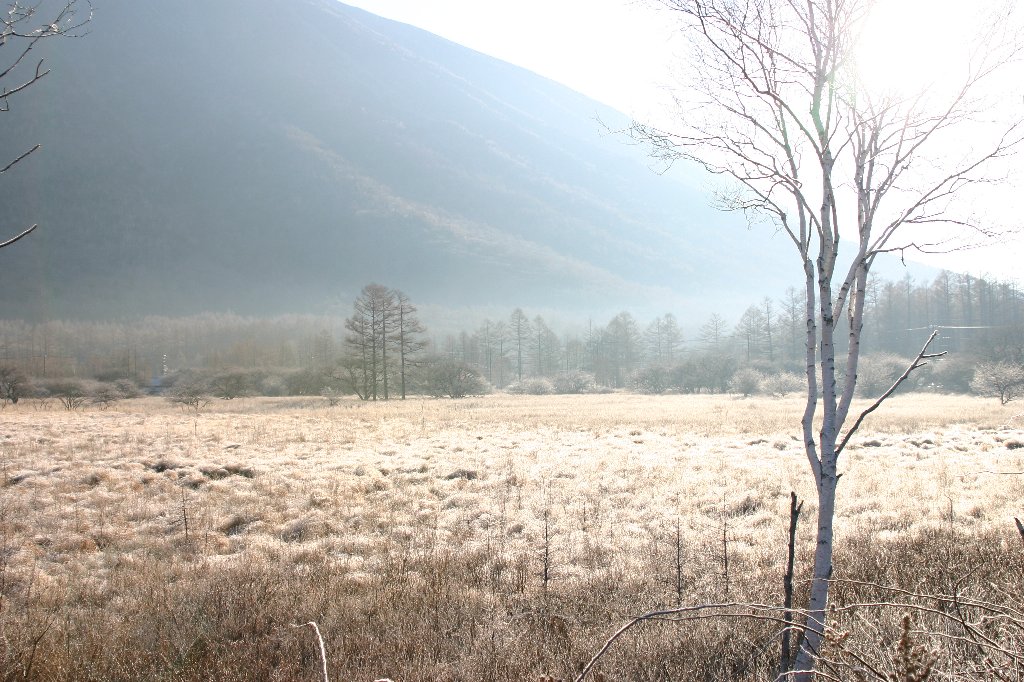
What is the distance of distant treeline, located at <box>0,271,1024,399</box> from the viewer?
181ft

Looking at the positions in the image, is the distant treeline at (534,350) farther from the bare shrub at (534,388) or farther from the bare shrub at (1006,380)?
the bare shrub at (1006,380)

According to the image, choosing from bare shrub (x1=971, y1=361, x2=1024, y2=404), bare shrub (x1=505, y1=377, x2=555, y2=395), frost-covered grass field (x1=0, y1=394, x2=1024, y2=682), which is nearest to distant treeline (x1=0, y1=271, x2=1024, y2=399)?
bare shrub (x1=505, y1=377, x2=555, y2=395)

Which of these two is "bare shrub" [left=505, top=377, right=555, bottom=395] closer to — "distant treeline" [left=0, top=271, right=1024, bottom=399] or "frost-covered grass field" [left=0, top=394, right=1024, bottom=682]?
"distant treeline" [left=0, top=271, right=1024, bottom=399]

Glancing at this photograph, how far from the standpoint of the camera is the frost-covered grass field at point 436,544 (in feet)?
15.3

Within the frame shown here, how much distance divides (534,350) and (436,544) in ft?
310

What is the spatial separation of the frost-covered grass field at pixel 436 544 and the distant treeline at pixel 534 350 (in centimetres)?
3458

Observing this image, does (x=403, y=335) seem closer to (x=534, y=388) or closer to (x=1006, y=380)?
(x=534, y=388)

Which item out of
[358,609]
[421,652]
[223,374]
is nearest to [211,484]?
[358,609]

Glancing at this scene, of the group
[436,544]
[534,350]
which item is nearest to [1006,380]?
[436,544]

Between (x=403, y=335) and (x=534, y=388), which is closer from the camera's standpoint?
(x=403, y=335)

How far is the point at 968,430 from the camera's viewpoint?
76.0 ft

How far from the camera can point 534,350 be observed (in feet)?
340

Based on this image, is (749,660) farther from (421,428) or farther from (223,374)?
(223,374)

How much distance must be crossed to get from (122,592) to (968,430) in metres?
28.1
